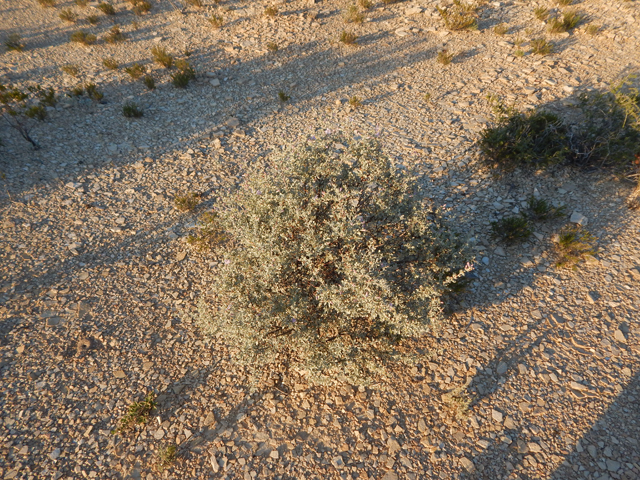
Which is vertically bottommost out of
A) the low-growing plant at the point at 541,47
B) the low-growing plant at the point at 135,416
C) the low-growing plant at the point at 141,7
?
the low-growing plant at the point at 135,416

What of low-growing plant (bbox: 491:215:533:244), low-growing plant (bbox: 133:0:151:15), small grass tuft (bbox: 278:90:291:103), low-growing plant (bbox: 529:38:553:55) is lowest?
low-growing plant (bbox: 491:215:533:244)

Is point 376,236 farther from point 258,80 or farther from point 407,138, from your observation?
point 258,80

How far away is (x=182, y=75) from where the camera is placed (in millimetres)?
9320

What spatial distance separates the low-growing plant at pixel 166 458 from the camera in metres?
3.70

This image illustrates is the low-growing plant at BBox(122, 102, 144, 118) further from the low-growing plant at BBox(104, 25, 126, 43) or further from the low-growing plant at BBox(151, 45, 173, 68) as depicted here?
the low-growing plant at BBox(104, 25, 126, 43)

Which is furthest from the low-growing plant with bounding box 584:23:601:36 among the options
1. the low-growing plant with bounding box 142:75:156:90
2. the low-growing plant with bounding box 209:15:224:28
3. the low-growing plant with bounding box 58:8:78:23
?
the low-growing plant with bounding box 58:8:78:23

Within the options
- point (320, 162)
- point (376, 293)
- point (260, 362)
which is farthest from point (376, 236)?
point (260, 362)

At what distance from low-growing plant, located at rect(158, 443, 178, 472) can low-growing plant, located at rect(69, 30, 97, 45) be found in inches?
487

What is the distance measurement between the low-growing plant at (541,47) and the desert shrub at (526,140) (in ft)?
12.7

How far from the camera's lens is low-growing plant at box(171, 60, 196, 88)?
9273mm

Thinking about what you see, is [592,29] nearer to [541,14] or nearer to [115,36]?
[541,14]

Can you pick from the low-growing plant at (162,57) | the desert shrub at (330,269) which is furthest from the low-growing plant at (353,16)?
the desert shrub at (330,269)

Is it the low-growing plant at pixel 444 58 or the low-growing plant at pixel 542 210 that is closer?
the low-growing plant at pixel 542 210

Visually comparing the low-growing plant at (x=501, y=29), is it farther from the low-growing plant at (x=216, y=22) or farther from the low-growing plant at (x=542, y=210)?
the low-growing plant at (x=216, y=22)
